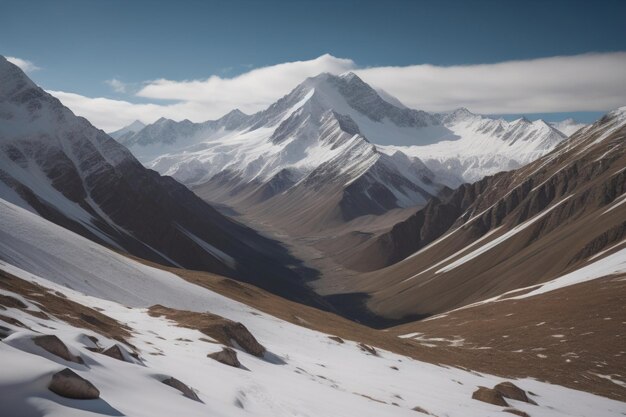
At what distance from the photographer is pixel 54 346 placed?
1888 cm

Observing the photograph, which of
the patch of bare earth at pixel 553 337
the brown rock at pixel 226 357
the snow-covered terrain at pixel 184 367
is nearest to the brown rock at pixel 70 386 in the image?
the snow-covered terrain at pixel 184 367

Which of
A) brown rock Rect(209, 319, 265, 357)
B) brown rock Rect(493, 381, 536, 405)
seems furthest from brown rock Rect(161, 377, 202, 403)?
brown rock Rect(493, 381, 536, 405)

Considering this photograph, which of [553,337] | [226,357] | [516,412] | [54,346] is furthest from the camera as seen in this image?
[553,337]

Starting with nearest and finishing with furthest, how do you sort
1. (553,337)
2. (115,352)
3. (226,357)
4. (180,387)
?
(180,387)
(115,352)
(226,357)
(553,337)

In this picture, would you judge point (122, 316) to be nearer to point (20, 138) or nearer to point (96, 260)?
point (96, 260)

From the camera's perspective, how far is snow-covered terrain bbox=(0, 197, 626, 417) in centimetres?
1661

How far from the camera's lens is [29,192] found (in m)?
146

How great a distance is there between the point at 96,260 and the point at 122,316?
25696mm

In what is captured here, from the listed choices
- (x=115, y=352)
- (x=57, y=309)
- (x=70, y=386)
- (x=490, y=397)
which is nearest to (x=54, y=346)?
(x=70, y=386)

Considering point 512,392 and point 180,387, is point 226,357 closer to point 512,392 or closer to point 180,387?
point 180,387

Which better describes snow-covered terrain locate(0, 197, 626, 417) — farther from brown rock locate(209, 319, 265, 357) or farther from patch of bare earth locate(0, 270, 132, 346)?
brown rock locate(209, 319, 265, 357)

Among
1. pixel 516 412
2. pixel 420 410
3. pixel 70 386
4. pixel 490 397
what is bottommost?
pixel 420 410

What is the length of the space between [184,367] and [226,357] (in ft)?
17.7

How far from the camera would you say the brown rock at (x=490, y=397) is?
43000mm
